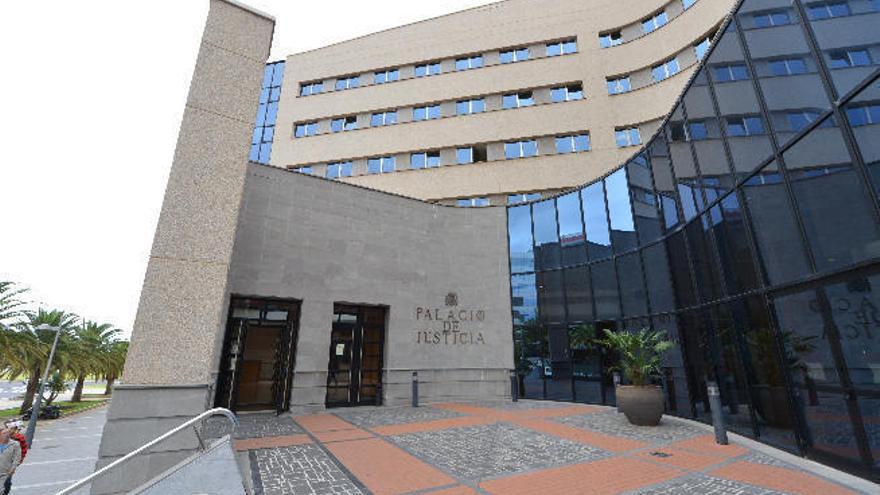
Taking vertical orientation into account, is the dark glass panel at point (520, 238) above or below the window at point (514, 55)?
below

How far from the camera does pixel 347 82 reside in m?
32.0

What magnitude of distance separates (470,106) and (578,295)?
684 inches

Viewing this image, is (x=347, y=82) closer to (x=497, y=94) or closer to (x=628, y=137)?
(x=497, y=94)

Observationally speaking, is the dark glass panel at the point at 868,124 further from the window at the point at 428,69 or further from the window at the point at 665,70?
the window at the point at 428,69

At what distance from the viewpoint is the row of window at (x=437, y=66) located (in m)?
27.8

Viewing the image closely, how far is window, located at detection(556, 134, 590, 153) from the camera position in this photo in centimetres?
2536

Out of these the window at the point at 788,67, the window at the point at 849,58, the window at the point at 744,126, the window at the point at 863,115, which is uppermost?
the window at the point at 788,67

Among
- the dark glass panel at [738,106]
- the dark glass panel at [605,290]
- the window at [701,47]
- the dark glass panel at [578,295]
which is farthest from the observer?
the window at [701,47]

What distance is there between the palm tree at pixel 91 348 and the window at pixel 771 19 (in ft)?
177

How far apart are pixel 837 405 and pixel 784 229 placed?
3.32 m

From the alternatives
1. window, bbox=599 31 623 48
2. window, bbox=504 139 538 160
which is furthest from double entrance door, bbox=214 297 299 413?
window, bbox=599 31 623 48

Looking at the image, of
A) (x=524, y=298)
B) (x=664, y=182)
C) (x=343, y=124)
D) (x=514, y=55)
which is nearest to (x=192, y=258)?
(x=664, y=182)

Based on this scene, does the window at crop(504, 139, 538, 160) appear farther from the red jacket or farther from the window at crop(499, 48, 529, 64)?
the red jacket

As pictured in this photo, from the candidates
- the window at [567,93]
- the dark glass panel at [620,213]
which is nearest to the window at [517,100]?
the window at [567,93]
